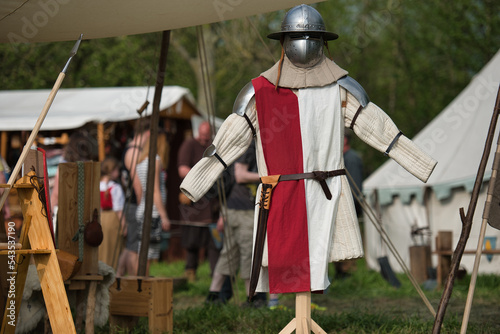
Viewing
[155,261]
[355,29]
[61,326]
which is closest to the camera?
[61,326]

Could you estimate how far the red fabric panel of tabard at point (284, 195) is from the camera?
13.4 feet

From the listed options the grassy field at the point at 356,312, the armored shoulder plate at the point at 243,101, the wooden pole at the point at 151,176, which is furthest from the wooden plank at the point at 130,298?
the armored shoulder plate at the point at 243,101

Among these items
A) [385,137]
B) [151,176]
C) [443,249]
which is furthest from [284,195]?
[443,249]

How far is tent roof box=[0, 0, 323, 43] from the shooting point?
4172 mm

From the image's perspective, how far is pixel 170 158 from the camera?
1224 cm

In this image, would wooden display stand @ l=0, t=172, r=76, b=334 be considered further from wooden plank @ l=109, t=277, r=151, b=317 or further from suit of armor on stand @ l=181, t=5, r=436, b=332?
wooden plank @ l=109, t=277, r=151, b=317

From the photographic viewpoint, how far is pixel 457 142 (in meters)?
9.49

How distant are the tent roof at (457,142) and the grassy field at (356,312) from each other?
4.76ft

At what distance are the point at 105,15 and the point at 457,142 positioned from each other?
6105 mm

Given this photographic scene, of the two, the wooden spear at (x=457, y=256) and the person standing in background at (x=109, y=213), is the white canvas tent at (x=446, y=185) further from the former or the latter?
the wooden spear at (x=457, y=256)

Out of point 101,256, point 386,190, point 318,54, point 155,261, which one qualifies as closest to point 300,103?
point 318,54

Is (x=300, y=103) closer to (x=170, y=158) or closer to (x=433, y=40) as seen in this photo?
(x=170, y=158)

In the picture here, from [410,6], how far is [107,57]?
22.8 ft

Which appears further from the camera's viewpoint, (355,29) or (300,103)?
(355,29)
